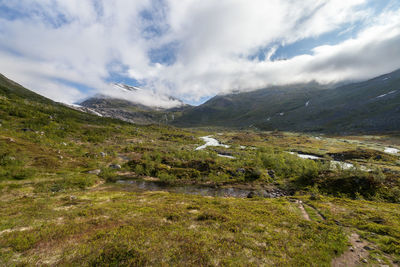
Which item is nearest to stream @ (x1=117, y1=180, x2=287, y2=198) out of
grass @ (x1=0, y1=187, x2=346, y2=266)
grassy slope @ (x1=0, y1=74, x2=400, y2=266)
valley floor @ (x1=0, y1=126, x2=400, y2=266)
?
grassy slope @ (x1=0, y1=74, x2=400, y2=266)

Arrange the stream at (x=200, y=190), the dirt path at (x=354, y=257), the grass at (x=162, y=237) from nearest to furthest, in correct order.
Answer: the grass at (x=162, y=237)
the dirt path at (x=354, y=257)
the stream at (x=200, y=190)

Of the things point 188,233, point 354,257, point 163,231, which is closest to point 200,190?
point 188,233

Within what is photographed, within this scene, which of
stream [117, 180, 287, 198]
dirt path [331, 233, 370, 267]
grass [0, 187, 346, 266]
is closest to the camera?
grass [0, 187, 346, 266]

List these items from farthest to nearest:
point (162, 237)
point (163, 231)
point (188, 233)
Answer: point (163, 231) → point (188, 233) → point (162, 237)

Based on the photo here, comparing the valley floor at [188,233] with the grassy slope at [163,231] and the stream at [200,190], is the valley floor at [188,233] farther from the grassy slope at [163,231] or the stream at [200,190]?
the stream at [200,190]

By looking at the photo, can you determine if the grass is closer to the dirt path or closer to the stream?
the dirt path

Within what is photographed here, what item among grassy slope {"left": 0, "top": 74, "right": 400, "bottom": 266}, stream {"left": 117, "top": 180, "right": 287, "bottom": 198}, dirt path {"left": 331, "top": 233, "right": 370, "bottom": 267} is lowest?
stream {"left": 117, "top": 180, "right": 287, "bottom": 198}

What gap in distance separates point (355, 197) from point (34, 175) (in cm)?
6195

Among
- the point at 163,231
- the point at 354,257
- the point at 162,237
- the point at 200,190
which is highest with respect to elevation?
the point at 354,257

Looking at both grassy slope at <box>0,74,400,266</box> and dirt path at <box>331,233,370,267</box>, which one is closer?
grassy slope at <box>0,74,400,266</box>

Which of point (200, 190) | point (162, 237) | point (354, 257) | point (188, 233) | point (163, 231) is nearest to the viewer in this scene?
point (354, 257)

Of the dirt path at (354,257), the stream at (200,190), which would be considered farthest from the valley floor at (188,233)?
the stream at (200,190)

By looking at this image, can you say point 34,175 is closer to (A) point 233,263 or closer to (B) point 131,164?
(B) point 131,164

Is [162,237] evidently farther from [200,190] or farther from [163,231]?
[200,190]
